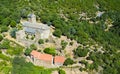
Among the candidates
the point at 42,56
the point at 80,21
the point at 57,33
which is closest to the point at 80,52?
the point at 57,33

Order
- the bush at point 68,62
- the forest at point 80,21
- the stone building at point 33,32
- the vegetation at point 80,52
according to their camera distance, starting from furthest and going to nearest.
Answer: the forest at point 80,21
the stone building at point 33,32
the vegetation at point 80,52
the bush at point 68,62

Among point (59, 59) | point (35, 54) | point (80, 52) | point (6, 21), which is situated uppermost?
point (6, 21)

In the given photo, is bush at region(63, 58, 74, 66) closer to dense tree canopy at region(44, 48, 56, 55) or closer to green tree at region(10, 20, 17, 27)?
dense tree canopy at region(44, 48, 56, 55)

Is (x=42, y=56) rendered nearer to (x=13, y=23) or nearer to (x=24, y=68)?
(x=24, y=68)

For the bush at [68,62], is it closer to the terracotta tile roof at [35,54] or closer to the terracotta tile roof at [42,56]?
the terracotta tile roof at [42,56]

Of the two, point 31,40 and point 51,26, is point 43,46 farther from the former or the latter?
point 51,26

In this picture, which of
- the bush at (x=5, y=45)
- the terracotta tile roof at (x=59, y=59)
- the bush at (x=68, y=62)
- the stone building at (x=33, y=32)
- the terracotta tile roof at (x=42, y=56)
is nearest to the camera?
the terracotta tile roof at (x=42, y=56)

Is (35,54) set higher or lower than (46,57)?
higher

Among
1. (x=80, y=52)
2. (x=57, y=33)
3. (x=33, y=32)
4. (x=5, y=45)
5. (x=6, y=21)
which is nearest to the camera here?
(x=5, y=45)

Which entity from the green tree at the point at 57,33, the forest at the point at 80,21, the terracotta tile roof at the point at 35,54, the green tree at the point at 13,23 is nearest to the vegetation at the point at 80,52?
the forest at the point at 80,21
